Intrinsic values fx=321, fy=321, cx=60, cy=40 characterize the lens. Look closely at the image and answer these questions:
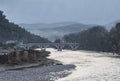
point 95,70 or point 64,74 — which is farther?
point 95,70

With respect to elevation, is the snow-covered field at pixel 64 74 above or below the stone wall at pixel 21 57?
below

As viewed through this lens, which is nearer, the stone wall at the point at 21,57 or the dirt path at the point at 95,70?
the dirt path at the point at 95,70

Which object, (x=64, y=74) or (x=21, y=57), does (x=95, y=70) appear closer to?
(x=64, y=74)

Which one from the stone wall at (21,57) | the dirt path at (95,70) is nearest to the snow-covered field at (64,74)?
the dirt path at (95,70)

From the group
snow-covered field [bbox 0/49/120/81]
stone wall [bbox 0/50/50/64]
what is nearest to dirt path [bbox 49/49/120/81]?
snow-covered field [bbox 0/49/120/81]

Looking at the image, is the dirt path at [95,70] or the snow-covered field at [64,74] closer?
the snow-covered field at [64,74]

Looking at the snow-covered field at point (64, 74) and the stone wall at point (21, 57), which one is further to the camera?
the stone wall at point (21, 57)

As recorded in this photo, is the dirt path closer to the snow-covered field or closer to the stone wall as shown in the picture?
the snow-covered field

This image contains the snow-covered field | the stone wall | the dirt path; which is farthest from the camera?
the stone wall

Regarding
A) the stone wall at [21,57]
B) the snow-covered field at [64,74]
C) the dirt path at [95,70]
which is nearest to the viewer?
the snow-covered field at [64,74]

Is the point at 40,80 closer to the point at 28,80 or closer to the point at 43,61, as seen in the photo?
the point at 28,80

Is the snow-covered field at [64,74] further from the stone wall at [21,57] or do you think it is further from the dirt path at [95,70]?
the stone wall at [21,57]

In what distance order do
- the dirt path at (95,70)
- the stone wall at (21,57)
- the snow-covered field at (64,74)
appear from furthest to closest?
the stone wall at (21,57)
the dirt path at (95,70)
the snow-covered field at (64,74)

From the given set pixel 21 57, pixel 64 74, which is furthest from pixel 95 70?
pixel 21 57
